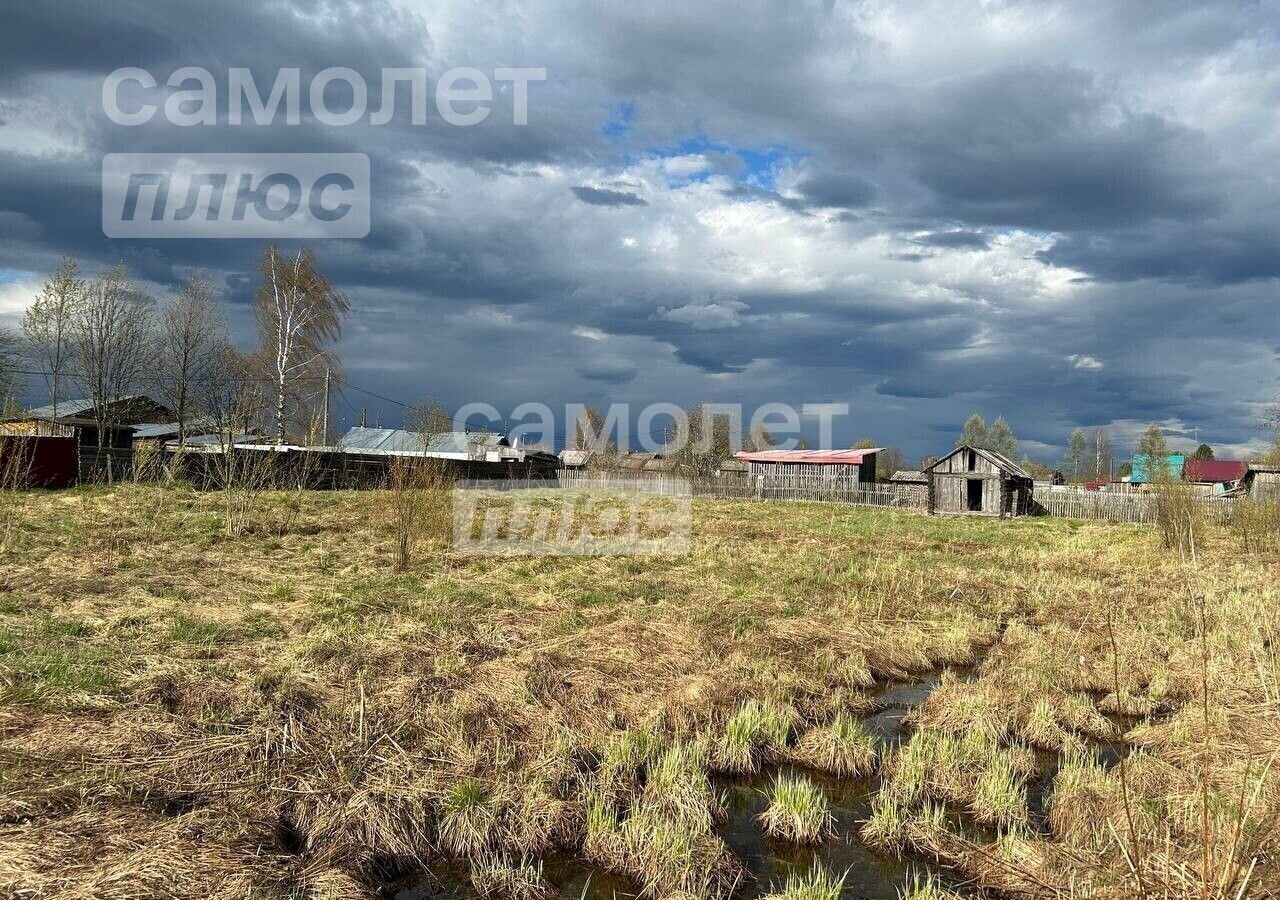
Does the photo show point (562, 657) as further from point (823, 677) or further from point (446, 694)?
point (823, 677)

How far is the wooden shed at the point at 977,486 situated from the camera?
111ft

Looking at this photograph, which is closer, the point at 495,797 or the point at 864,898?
the point at 864,898

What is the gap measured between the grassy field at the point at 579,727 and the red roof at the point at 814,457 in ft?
96.2

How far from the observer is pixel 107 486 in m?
22.9

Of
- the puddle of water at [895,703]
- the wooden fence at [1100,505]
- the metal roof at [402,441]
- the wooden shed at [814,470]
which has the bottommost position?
the puddle of water at [895,703]

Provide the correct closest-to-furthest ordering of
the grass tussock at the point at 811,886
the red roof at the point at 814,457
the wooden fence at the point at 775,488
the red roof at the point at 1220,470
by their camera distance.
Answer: the grass tussock at the point at 811,886 < the wooden fence at the point at 775,488 < the red roof at the point at 814,457 < the red roof at the point at 1220,470

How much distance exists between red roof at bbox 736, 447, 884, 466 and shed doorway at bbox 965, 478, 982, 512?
753 centimetres

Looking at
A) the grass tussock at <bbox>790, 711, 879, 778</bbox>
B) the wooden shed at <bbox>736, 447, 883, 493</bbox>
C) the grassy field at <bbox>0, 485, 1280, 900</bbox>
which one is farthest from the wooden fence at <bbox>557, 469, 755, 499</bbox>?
the grass tussock at <bbox>790, 711, 879, 778</bbox>

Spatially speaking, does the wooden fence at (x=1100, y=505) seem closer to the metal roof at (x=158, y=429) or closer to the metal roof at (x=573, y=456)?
the metal roof at (x=573, y=456)

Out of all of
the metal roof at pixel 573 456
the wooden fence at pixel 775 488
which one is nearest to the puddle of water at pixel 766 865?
the wooden fence at pixel 775 488

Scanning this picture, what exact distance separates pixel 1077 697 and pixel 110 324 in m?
40.2

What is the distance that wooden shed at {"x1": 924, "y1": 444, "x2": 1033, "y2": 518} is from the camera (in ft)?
111

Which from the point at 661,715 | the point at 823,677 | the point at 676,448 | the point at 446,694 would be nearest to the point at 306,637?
the point at 446,694

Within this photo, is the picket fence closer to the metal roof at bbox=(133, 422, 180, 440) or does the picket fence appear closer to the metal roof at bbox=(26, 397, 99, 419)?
the metal roof at bbox=(133, 422, 180, 440)
